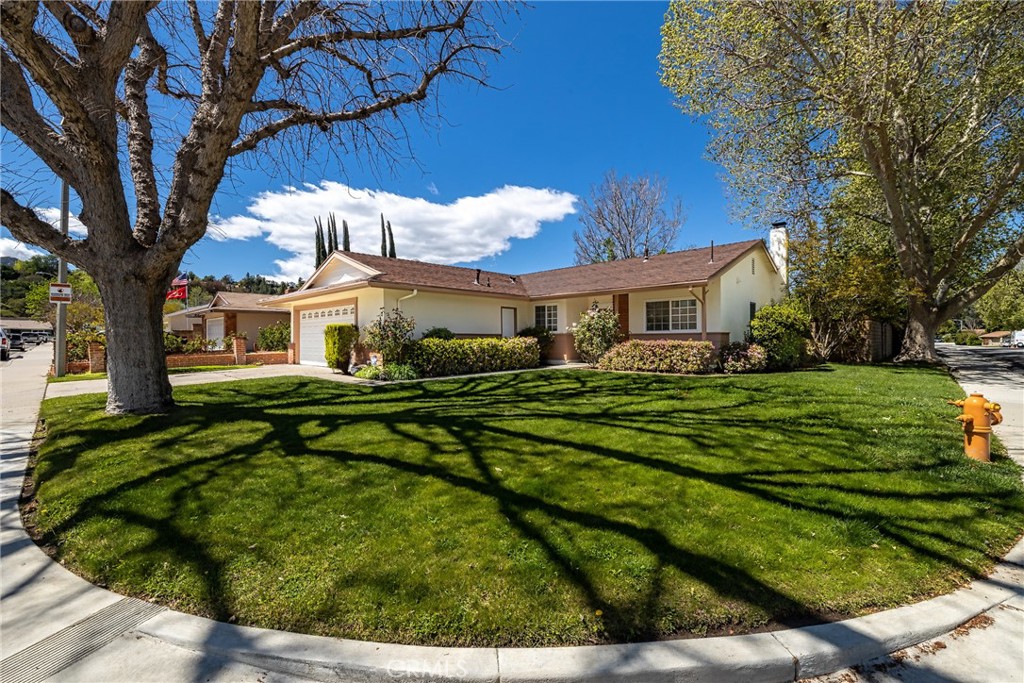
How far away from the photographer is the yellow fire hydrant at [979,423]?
5.13 m

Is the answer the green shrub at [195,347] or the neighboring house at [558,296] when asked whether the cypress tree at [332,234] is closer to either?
the green shrub at [195,347]

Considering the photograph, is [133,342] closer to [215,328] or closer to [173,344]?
[173,344]

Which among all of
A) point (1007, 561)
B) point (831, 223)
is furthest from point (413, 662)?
point (831, 223)

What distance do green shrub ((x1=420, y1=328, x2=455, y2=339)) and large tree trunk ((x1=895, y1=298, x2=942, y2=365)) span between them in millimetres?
→ 16938

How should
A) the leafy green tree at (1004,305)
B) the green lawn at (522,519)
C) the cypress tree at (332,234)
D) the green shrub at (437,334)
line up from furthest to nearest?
the cypress tree at (332,234)
the leafy green tree at (1004,305)
the green shrub at (437,334)
the green lawn at (522,519)

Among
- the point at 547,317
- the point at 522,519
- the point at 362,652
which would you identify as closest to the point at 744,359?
the point at 547,317

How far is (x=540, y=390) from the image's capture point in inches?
407

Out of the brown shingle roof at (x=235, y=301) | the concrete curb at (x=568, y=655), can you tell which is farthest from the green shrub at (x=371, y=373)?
the brown shingle roof at (x=235, y=301)

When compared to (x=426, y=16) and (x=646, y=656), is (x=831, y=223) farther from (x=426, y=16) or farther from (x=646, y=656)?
(x=646, y=656)

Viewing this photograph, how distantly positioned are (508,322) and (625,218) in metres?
18.3

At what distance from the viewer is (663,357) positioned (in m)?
14.0

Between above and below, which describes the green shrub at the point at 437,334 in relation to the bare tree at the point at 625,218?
below

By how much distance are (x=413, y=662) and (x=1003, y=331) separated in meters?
89.1

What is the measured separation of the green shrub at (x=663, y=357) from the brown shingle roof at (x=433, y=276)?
17.6ft
